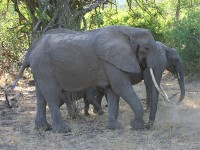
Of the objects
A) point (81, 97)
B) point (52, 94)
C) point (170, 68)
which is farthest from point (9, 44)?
point (52, 94)

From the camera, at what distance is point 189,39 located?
15.7 meters

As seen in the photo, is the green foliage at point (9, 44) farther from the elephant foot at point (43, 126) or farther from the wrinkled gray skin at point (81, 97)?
the elephant foot at point (43, 126)

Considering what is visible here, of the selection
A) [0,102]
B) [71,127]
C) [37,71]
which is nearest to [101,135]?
[71,127]

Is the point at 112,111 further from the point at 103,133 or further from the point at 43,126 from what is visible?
the point at 43,126

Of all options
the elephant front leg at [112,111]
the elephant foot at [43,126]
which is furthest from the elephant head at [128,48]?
the elephant foot at [43,126]

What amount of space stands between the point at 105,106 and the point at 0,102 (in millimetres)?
2560

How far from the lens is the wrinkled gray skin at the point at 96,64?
7957 mm

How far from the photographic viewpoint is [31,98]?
42.0 ft

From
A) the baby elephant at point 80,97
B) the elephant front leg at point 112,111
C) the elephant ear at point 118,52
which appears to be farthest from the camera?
the baby elephant at point 80,97

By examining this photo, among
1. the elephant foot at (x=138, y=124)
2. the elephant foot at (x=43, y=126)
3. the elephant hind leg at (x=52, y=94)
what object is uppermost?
the elephant hind leg at (x=52, y=94)

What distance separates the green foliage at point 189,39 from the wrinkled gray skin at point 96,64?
7.44m

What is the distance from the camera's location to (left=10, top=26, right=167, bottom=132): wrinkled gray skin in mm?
7957

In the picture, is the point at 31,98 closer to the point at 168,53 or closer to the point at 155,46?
the point at 168,53

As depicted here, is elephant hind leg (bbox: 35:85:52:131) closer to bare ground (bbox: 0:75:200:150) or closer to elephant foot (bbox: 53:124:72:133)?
bare ground (bbox: 0:75:200:150)
